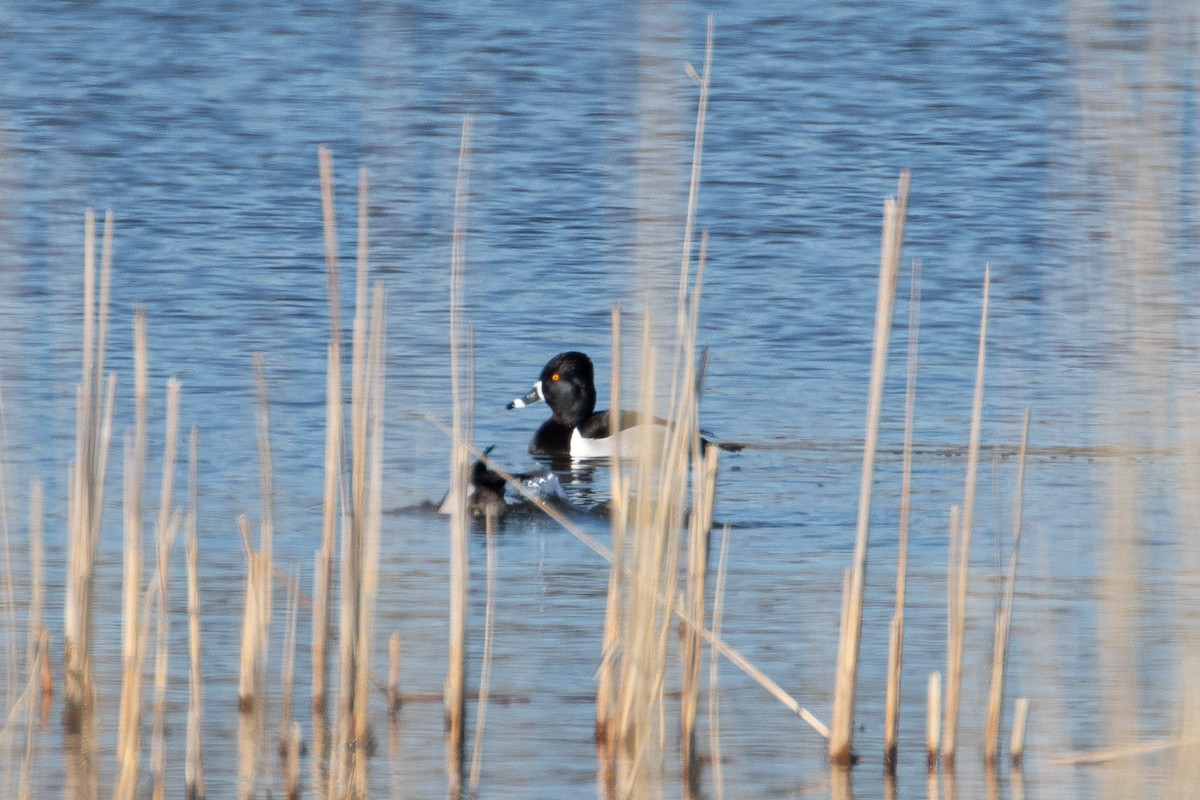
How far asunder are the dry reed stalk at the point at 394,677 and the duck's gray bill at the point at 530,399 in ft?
18.3

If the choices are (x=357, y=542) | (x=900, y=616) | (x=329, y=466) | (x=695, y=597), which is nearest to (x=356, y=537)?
(x=357, y=542)

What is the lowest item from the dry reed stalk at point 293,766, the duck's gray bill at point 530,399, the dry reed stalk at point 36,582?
the dry reed stalk at point 293,766

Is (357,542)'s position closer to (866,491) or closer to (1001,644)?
(866,491)

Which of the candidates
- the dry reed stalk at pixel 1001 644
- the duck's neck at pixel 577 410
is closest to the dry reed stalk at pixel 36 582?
the dry reed stalk at pixel 1001 644

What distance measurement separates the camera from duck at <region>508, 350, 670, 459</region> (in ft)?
37.2

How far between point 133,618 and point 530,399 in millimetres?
6840

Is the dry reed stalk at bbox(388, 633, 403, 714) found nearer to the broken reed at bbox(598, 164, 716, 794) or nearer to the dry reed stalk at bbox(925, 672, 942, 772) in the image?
the broken reed at bbox(598, 164, 716, 794)

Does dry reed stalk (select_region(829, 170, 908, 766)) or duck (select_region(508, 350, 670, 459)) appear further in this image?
duck (select_region(508, 350, 670, 459))

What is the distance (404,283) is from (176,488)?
4.88 metres

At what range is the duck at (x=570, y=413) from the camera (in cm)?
1134

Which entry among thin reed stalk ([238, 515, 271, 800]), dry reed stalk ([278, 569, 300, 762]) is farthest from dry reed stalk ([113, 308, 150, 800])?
dry reed stalk ([278, 569, 300, 762])

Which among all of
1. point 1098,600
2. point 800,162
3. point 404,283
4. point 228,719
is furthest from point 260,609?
point 800,162

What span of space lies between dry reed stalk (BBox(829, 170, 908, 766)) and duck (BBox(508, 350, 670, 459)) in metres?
6.24

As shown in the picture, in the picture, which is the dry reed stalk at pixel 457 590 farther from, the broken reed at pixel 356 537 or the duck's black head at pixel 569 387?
the duck's black head at pixel 569 387
